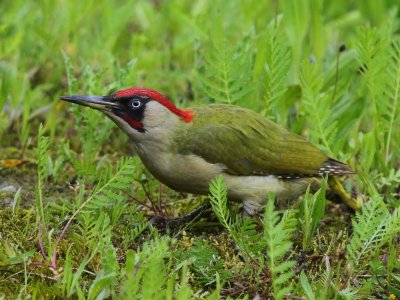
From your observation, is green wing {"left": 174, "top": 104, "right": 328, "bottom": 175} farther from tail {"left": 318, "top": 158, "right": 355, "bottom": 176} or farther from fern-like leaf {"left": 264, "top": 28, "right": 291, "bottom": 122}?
fern-like leaf {"left": 264, "top": 28, "right": 291, "bottom": 122}

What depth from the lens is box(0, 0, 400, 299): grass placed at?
12.5 feet

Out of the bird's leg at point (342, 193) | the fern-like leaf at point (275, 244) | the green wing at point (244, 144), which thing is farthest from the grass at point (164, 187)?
the green wing at point (244, 144)

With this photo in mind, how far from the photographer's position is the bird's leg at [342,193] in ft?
16.3

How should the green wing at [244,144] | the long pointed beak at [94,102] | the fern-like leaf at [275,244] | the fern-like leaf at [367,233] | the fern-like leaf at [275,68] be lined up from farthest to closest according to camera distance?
1. the fern-like leaf at [275,68]
2. the green wing at [244,144]
3. the long pointed beak at [94,102]
4. the fern-like leaf at [367,233]
5. the fern-like leaf at [275,244]

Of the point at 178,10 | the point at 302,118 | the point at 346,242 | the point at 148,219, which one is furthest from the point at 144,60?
the point at 346,242

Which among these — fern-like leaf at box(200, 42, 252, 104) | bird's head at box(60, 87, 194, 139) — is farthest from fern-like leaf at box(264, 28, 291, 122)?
bird's head at box(60, 87, 194, 139)

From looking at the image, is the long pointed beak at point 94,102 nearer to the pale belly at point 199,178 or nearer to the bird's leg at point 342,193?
the pale belly at point 199,178

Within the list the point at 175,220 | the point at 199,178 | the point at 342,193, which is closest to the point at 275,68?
the point at 342,193

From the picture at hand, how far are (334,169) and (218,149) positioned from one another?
77cm

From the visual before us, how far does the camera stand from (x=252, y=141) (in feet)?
16.0

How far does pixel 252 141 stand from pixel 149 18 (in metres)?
2.79

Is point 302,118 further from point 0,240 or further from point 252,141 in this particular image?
point 0,240

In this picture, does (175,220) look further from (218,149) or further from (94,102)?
(94,102)

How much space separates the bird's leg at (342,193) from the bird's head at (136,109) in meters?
1.09
